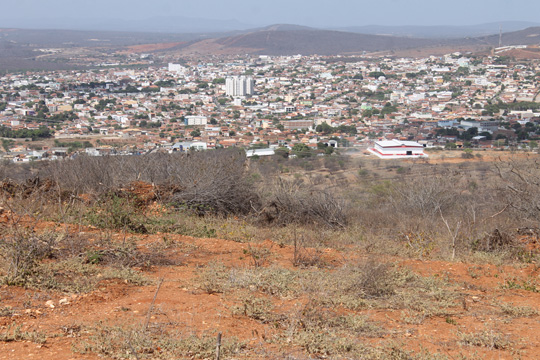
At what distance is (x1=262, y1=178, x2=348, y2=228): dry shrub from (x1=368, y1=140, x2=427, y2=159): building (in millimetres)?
12785

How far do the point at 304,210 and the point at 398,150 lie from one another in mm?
14113

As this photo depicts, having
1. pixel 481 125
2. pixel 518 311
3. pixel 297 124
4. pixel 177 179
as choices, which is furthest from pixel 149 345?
pixel 297 124

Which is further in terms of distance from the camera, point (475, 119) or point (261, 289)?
point (475, 119)

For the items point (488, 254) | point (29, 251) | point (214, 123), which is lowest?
point (214, 123)

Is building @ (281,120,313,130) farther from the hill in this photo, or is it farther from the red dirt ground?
the hill

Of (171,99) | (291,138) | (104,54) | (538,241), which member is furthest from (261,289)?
(104,54)

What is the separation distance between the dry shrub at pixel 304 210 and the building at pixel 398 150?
41.9ft

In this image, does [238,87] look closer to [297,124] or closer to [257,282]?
[297,124]

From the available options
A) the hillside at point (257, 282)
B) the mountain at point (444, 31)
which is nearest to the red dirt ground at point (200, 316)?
the hillside at point (257, 282)

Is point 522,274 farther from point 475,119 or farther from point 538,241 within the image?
point 475,119

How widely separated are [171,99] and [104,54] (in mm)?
43895

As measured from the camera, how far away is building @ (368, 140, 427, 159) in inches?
777

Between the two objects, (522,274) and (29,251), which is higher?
(29,251)

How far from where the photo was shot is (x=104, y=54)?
3110 inches
